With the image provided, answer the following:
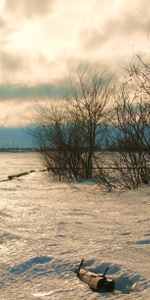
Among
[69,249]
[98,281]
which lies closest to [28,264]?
[69,249]

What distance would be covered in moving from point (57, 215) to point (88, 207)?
1.41m

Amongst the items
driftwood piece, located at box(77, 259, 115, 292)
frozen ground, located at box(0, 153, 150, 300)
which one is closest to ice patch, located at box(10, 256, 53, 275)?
frozen ground, located at box(0, 153, 150, 300)

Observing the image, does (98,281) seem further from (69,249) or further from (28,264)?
(69,249)

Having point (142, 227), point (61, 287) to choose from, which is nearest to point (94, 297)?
point (61, 287)

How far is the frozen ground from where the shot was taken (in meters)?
3.79

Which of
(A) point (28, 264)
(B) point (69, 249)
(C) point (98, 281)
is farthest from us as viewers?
(B) point (69, 249)

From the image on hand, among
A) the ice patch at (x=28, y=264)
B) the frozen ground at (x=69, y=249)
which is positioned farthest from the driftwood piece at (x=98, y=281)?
the ice patch at (x=28, y=264)

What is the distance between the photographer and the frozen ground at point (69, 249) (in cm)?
379

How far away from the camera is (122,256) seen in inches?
185

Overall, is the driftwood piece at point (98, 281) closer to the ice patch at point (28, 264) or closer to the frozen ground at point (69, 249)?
the frozen ground at point (69, 249)

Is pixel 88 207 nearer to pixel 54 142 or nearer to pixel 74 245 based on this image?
pixel 74 245

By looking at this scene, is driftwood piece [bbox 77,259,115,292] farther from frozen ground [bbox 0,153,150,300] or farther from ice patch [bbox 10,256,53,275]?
ice patch [bbox 10,256,53,275]

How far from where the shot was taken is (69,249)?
5.06m

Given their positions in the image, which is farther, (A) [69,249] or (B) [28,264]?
(A) [69,249]
